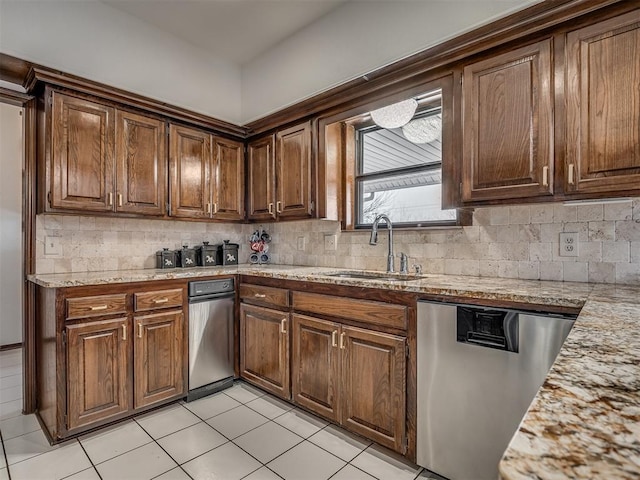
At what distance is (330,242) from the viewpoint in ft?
10.2

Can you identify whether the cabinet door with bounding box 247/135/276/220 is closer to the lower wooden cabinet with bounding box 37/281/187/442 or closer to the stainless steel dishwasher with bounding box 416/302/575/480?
the lower wooden cabinet with bounding box 37/281/187/442

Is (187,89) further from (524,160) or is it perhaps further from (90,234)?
(524,160)

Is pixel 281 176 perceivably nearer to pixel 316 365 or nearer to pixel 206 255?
pixel 206 255

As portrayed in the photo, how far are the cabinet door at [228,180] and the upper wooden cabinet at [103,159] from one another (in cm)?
50

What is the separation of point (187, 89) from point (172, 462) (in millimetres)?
2962

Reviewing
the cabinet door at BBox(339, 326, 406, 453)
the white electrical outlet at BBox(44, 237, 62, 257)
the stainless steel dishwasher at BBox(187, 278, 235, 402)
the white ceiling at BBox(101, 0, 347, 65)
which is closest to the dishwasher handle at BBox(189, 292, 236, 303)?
the stainless steel dishwasher at BBox(187, 278, 235, 402)

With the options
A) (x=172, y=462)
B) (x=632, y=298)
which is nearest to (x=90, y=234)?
(x=172, y=462)

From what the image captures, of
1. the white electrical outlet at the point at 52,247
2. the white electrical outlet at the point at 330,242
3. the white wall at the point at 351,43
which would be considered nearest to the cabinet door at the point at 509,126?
the white wall at the point at 351,43

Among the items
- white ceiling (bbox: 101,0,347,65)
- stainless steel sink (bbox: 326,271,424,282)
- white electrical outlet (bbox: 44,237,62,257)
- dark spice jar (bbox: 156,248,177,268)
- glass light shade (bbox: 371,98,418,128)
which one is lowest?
stainless steel sink (bbox: 326,271,424,282)

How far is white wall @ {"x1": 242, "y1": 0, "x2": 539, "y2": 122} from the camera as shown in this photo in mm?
2102

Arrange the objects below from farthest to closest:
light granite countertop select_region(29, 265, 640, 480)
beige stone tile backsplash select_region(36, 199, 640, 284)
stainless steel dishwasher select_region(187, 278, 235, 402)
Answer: stainless steel dishwasher select_region(187, 278, 235, 402), beige stone tile backsplash select_region(36, 199, 640, 284), light granite countertop select_region(29, 265, 640, 480)

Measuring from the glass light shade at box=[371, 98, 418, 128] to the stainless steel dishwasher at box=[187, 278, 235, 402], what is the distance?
5.66ft

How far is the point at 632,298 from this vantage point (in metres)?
1.39

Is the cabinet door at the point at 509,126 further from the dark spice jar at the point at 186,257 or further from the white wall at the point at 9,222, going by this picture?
the white wall at the point at 9,222
